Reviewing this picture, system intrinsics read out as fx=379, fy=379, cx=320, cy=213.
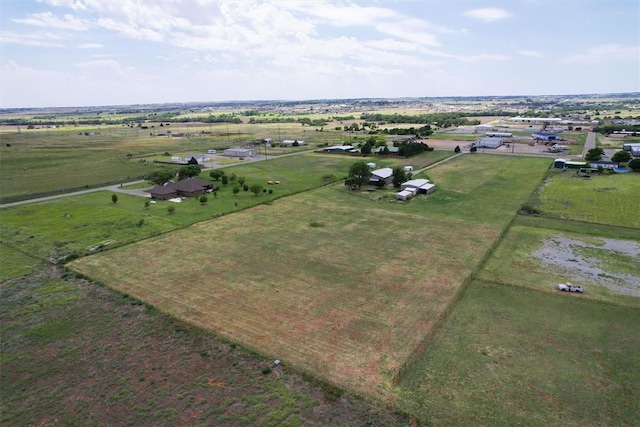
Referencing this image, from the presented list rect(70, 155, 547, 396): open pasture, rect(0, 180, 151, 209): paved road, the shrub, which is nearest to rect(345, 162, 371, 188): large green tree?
rect(70, 155, 547, 396): open pasture

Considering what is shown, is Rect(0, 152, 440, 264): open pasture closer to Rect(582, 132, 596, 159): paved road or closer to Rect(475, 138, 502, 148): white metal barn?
Rect(475, 138, 502, 148): white metal barn

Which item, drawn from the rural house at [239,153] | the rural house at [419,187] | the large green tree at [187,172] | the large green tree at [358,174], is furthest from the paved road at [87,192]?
the rural house at [419,187]

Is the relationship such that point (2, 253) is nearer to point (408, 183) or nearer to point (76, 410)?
point (76, 410)

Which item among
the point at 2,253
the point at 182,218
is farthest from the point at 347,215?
the point at 2,253

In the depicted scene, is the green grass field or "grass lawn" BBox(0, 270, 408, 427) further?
the green grass field

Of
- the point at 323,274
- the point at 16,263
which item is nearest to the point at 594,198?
the point at 323,274

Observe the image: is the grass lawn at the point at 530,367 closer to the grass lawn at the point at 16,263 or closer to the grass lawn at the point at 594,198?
the grass lawn at the point at 594,198
